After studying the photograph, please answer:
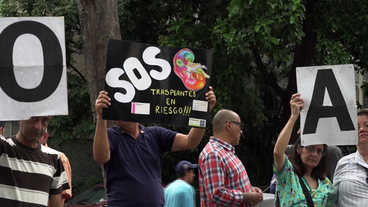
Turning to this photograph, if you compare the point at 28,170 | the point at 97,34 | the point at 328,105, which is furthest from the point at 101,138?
the point at 97,34

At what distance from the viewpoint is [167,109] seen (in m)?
4.75

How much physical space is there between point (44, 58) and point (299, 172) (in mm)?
2176

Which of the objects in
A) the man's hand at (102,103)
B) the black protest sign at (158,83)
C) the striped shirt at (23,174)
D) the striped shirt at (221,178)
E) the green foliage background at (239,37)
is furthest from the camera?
the green foliage background at (239,37)

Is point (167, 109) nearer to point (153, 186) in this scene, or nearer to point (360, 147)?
point (153, 186)

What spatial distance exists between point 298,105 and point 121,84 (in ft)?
4.70

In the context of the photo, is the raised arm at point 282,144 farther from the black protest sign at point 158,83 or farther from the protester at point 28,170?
the protester at point 28,170

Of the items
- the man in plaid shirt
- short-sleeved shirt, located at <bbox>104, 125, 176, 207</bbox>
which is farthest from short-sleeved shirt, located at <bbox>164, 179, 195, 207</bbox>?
short-sleeved shirt, located at <bbox>104, 125, 176, 207</bbox>

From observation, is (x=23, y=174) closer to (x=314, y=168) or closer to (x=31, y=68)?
(x=31, y=68)

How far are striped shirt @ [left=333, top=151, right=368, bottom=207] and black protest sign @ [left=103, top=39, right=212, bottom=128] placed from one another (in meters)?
1.20

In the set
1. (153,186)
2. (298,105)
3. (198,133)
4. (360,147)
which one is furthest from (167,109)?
(360,147)

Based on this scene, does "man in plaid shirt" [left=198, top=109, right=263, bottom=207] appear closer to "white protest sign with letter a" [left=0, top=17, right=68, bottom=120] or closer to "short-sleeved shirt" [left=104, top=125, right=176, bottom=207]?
"short-sleeved shirt" [left=104, top=125, right=176, bottom=207]

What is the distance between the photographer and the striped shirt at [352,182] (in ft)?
15.8

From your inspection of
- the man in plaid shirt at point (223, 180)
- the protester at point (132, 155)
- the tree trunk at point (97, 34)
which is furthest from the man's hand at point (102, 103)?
the tree trunk at point (97, 34)

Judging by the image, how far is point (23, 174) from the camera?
408 centimetres
